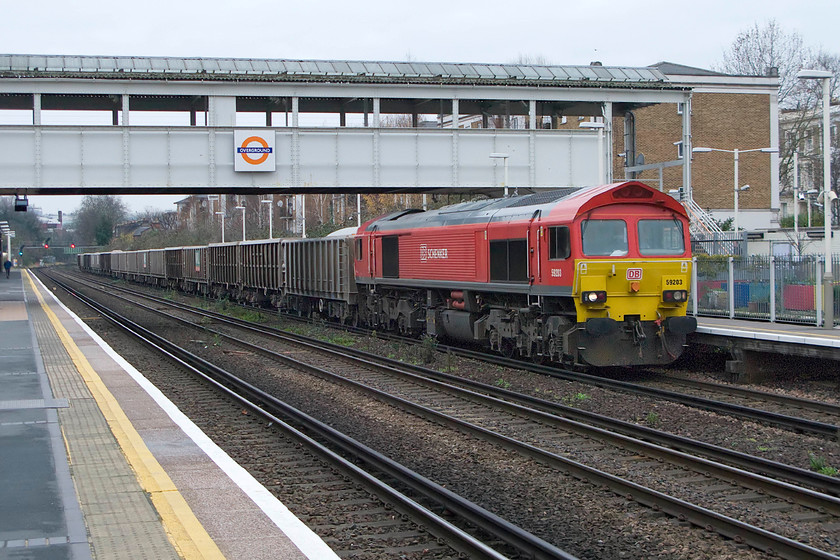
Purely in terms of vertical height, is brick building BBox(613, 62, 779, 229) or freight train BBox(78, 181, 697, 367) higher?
brick building BBox(613, 62, 779, 229)

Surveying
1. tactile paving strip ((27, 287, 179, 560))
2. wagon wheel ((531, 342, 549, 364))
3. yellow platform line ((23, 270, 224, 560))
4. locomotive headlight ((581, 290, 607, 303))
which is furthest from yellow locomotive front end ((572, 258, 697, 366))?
tactile paving strip ((27, 287, 179, 560))

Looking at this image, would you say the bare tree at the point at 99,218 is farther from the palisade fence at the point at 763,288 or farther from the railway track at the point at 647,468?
the railway track at the point at 647,468

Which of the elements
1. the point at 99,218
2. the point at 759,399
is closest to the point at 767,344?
the point at 759,399

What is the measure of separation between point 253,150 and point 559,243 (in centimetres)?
1500

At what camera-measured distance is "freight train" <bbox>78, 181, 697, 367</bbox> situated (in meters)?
15.0

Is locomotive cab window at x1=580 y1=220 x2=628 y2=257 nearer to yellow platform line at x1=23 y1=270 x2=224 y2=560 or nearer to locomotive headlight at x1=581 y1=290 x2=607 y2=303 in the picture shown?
locomotive headlight at x1=581 y1=290 x2=607 y2=303

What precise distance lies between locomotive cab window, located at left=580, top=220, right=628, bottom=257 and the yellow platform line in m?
7.95

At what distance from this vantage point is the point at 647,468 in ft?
29.7

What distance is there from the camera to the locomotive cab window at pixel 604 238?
49.1 ft

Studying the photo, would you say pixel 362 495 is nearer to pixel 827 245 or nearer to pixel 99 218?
pixel 827 245

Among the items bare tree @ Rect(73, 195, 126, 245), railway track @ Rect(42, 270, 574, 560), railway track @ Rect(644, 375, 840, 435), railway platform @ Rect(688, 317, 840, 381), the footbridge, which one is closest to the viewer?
railway track @ Rect(42, 270, 574, 560)

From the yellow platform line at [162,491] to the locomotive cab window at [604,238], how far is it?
795 centimetres

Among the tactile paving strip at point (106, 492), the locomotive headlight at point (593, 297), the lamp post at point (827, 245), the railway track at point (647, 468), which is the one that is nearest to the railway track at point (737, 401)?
the locomotive headlight at point (593, 297)

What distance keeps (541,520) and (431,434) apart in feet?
12.5
